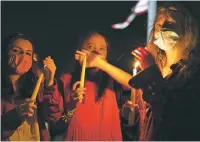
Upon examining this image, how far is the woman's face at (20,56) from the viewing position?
11.9 feet

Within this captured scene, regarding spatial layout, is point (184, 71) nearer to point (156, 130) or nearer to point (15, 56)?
point (156, 130)

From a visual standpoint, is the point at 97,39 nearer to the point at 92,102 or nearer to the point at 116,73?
the point at 116,73

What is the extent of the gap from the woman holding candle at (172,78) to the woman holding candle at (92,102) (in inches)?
8.0

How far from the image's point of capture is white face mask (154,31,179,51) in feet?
11.6

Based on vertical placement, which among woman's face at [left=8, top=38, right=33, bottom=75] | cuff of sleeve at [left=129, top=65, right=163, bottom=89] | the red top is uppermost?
woman's face at [left=8, top=38, right=33, bottom=75]

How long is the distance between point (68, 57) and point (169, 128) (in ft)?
3.55

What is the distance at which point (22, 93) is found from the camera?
364cm

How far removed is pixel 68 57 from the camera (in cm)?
361

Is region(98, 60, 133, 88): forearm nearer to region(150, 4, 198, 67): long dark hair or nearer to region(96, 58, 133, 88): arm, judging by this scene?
region(96, 58, 133, 88): arm

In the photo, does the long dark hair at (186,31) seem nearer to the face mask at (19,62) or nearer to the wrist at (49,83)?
the wrist at (49,83)

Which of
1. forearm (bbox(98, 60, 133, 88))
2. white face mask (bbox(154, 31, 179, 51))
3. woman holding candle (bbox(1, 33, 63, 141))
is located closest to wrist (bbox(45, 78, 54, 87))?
woman holding candle (bbox(1, 33, 63, 141))

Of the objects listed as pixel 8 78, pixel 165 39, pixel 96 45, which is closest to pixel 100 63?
pixel 96 45

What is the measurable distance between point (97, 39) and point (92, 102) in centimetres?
56

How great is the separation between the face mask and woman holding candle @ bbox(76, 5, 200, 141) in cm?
81
